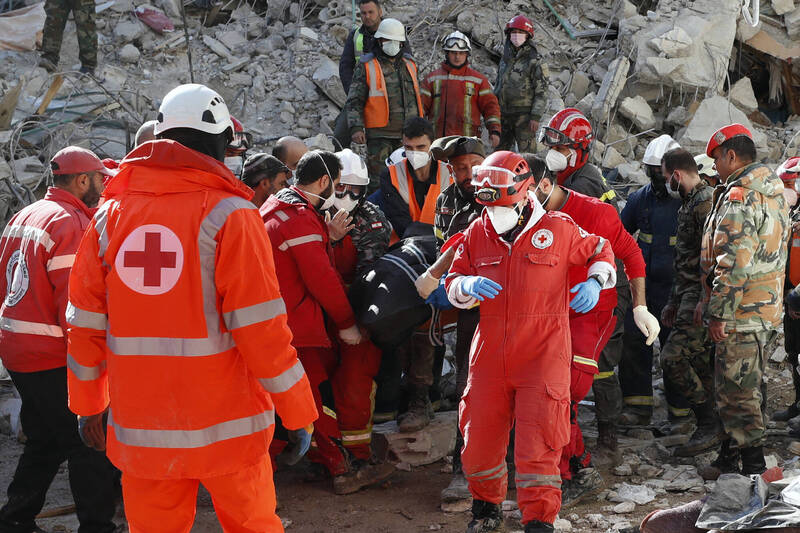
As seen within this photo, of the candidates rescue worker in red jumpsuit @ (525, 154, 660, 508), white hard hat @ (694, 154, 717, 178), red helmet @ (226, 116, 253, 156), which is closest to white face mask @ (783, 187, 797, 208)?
white hard hat @ (694, 154, 717, 178)

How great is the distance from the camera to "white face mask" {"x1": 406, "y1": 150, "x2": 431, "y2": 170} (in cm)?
640

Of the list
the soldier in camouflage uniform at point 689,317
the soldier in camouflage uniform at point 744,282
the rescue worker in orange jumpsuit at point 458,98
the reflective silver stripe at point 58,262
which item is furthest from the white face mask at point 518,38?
the reflective silver stripe at point 58,262

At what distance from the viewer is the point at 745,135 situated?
18.1 feet

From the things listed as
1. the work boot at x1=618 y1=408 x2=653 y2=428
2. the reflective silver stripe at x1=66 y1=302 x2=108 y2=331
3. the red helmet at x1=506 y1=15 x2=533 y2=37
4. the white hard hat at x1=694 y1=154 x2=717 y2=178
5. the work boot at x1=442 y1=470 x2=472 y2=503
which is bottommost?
the work boot at x1=618 y1=408 x2=653 y2=428

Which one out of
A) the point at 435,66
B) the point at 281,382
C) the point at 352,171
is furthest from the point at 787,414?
the point at 435,66

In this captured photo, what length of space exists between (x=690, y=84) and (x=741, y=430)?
607 cm

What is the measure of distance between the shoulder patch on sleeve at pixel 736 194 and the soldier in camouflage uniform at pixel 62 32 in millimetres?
8191

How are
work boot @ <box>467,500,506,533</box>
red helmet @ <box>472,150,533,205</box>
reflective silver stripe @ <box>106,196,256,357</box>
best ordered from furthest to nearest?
work boot @ <box>467,500,506,533</box> → red helmet @ <box>472,150,533,205</box> → reflective silver stripe @ <box>106,196,256,357</box>

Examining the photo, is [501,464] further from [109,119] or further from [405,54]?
[109,119]

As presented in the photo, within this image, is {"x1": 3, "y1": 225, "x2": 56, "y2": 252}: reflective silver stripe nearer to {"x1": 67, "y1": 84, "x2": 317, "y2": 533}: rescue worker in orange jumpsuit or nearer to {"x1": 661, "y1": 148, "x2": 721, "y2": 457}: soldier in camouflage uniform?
{"x1": 67, "y1": 84, "x2": 317, "y2": 533}: rescue worker in orange jumpsuit

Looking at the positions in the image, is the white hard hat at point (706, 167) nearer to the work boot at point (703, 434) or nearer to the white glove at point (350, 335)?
the work boot at point (703, 434)

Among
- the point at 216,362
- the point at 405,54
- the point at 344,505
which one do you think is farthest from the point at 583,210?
the point at 405,54

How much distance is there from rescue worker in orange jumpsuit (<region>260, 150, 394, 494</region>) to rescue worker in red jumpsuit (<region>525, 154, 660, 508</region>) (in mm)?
1243

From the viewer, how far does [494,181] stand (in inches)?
170
